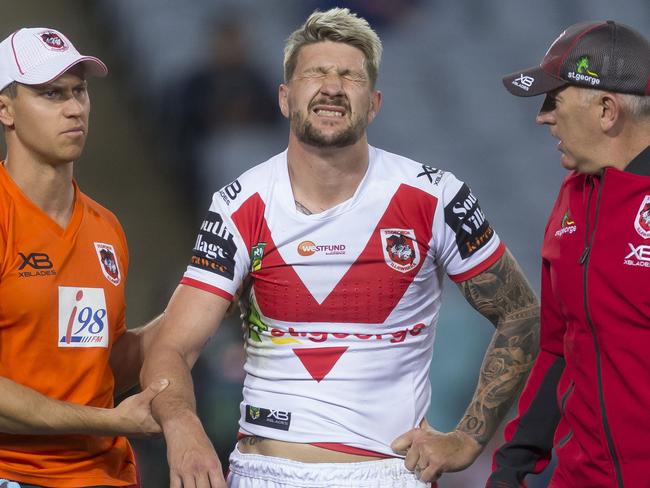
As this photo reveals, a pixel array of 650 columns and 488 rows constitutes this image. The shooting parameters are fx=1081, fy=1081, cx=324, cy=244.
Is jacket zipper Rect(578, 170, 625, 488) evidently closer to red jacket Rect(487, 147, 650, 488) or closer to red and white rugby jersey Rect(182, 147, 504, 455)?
red jacket Rect(487, 147, 650, 488)

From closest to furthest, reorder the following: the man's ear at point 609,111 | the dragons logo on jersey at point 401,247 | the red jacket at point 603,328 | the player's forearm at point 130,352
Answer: the red jacket at point 603,328 < the man's ear at point 609,111 < the dragons logo on jersey at point 401,247 < the player's forearm at point 130,352

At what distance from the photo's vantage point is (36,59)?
290 centimetres

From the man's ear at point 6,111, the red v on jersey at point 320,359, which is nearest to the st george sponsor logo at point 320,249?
the red v on jersey at point 320,359

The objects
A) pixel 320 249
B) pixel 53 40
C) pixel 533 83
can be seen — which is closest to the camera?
pixel 533 83

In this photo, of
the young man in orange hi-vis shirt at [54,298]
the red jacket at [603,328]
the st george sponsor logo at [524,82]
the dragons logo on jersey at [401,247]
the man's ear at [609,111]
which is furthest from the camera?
the dragons logo on jersey at [401,247]

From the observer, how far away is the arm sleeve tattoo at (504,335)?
112 inches

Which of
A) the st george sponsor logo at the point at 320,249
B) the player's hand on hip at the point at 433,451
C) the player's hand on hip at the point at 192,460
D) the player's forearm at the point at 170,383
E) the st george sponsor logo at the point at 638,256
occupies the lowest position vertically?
the player's hand on hip at the point at 433,451

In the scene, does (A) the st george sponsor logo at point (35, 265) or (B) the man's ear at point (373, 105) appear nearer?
(A) the st george sponsor logo at point (35, 265)

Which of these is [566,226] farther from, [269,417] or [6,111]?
[6,111]

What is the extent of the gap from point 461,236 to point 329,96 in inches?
19.8

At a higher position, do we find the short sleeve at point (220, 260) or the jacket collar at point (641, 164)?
the jacket collar at point (641, 164)

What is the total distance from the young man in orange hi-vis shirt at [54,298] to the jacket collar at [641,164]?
4.03 ft

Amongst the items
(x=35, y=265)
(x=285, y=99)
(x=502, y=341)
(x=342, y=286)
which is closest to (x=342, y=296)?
(x=342, y=286)

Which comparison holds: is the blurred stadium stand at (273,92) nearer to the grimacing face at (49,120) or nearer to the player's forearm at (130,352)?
the player's forearm at (130,352)
